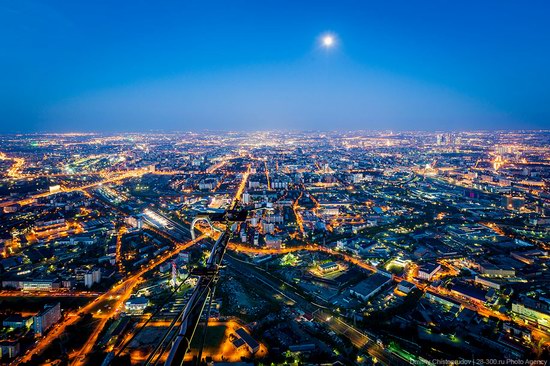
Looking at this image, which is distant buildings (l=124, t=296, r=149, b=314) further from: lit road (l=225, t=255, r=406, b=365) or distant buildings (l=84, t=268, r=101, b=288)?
lit road (l=225, t=255, r=406, b=365)

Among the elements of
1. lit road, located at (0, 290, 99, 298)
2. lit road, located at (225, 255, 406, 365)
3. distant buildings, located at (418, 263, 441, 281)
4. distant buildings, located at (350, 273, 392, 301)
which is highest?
distant buildings, located at (418, 263, 441, 281)

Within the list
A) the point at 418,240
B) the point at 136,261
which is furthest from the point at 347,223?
the point at 136,261

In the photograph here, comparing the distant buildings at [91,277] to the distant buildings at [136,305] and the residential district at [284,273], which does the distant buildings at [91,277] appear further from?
the distant buildings at [136,305]

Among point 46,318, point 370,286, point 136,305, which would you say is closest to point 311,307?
point 370,286

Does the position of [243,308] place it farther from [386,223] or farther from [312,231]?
[386,223]

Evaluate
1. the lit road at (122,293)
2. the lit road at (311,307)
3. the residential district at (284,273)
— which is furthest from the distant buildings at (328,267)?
the lit road at (122,293)

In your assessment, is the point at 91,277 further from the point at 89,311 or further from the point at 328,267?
the point at 328,267

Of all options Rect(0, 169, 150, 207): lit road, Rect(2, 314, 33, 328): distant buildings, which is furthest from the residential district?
Rect(0, 169, 150, 207): lit road

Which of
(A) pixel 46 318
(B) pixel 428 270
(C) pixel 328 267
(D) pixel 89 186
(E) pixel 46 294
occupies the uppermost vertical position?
(D) pixel 89 186
